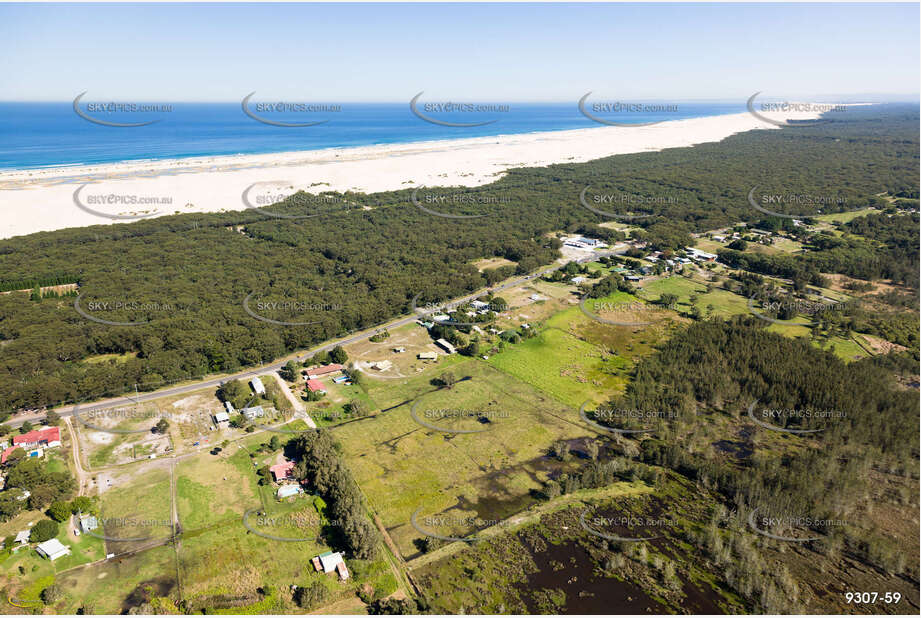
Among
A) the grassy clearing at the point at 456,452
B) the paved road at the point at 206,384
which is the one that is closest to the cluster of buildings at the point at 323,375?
the paved road at the point at 206,384

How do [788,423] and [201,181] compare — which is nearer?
[788,423]

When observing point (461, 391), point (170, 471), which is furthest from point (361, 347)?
point (170, 471)

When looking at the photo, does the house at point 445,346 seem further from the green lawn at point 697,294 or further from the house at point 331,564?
the green lawn at point 697,294

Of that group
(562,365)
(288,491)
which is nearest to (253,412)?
(288,491)

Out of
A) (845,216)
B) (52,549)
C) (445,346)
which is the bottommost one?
(52,549)

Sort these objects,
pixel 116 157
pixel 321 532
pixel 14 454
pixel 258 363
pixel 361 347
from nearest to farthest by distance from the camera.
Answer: pixel 321 532, pixel 14 454, pixel 258 363, pixel 361 347, pixel 116 157

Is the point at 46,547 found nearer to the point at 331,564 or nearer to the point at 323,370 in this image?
the point at 331,564

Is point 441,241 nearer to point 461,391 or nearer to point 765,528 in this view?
point 461,391

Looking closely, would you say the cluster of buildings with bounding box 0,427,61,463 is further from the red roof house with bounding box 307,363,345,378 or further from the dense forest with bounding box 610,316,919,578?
the dense forest with bounding box 610,316,919,578

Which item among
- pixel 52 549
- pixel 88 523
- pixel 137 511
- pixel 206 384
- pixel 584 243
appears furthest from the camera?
pixel 584 243
